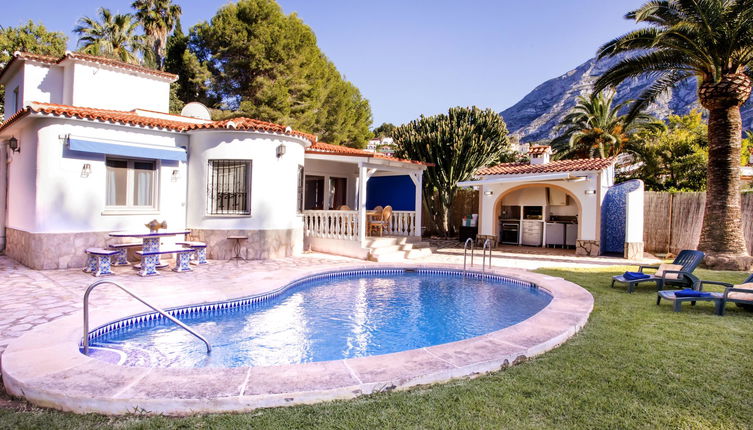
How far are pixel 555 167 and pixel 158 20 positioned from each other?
34.1 meters

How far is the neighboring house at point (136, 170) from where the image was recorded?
11.6 meters

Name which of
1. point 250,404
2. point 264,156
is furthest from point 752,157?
point 250,404

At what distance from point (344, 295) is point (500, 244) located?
43.6 feet

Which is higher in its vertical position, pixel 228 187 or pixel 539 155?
pixel 539 155

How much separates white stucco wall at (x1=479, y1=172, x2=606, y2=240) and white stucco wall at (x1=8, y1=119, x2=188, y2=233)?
13.8 m

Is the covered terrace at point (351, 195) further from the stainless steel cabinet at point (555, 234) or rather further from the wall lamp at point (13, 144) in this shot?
the wall lamp at point (13, 144)

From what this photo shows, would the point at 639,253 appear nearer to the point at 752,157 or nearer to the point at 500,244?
the point at 500,244

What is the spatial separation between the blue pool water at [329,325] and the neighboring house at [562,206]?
7.93 meters

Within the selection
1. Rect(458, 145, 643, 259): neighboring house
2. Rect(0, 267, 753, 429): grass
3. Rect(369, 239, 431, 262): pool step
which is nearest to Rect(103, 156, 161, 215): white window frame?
Rect(369, 239, 431, 262): pool step

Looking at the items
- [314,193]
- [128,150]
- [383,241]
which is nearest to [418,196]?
[383,241]

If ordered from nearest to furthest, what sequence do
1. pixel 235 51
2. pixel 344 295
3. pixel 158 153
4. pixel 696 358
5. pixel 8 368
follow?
1. pixel 8 368
2. pixel 696 358
3. pixel 344 295
4. pixel 158 153
5. pixel 235 51

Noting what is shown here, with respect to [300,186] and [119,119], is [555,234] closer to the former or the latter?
[300,186]

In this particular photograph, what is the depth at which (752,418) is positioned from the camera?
359cm

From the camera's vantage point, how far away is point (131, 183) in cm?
1312
